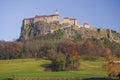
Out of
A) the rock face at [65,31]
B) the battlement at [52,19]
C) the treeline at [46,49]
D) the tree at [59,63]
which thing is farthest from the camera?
the battlement at [52,19]

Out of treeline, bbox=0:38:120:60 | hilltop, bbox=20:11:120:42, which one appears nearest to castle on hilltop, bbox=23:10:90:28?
hilltop, bbox=20:11:120:42

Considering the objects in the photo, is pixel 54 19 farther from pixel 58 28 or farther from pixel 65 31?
pixel 65 31

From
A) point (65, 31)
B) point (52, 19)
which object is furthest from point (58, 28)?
point (52, 19)

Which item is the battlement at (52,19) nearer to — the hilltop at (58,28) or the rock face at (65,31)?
the hilltop at (58,28)

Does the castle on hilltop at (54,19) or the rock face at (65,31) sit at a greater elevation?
the castle on hilltop at (54,19)

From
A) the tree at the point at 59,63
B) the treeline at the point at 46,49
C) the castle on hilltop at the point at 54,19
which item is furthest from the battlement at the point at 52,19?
the tree at the point at 59,63

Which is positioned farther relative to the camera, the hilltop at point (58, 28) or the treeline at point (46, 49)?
the hilltop at point (58, 28)

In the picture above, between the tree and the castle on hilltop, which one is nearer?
the tree

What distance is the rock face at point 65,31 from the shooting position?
604ft

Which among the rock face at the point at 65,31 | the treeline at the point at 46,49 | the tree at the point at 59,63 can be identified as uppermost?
the rock face at the point at 65,31

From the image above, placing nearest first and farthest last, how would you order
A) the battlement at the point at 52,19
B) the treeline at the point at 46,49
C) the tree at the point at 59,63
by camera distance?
the tree at the point at 59,63
the treeline at the point at 46,49
the battlement at the point at 52,19

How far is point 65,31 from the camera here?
183750 millimetres

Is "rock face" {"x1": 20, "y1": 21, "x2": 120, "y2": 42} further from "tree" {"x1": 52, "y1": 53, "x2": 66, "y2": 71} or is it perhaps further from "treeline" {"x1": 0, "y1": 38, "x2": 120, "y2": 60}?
"tree" {"x1": 52, "y1": 53, "x2": 66, "y2": 71}

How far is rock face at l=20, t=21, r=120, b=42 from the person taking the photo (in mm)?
184125
